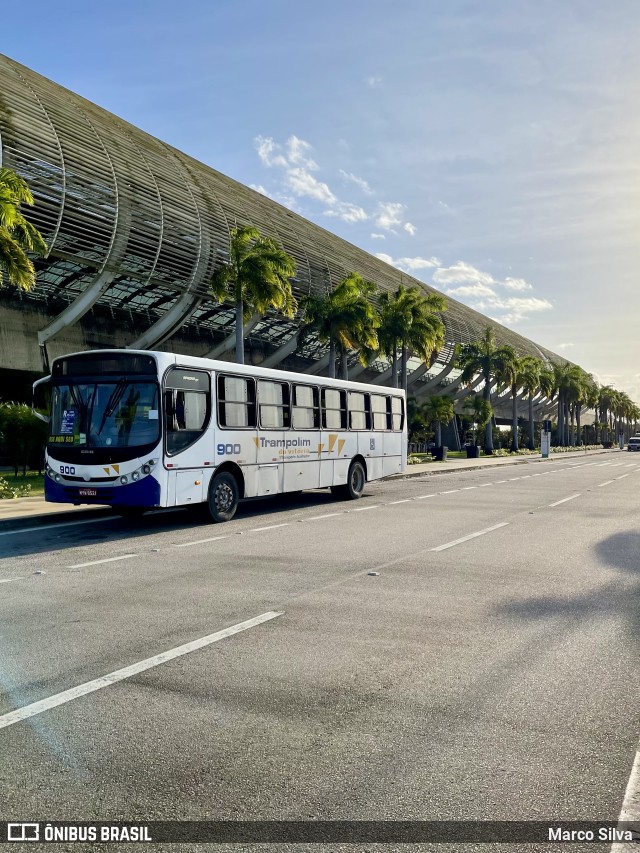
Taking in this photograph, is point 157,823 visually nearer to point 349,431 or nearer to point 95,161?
Answer: point 349,431

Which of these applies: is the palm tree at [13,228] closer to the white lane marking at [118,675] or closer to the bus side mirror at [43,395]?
the bus side mirror at [43,395]

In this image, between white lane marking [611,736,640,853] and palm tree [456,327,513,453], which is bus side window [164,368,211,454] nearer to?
white lane marking [611,736,640,853]

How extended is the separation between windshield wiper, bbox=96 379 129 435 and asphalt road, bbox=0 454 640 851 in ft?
9.76

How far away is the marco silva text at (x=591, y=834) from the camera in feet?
9.84

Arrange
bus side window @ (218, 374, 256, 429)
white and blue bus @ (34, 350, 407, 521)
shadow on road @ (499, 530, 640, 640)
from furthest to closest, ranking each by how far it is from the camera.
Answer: bus side window @ (218, 374, 256, 429)
white and blue bus @ (34, 350, 407, 521)
shadow on road @ (499, 530, 640, 640)

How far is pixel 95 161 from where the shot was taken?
1430 inches

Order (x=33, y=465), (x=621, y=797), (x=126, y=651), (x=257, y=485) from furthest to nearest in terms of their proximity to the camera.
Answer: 1. (x=33, y=465)
2. (x=257, y=485)
3. (x=126, y=651)
4. (x=621, y=797)

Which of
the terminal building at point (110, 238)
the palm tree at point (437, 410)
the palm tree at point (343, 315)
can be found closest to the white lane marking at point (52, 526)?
the terminal building at point (110, 238)

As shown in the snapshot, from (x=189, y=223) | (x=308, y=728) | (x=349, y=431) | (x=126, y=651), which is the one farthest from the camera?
(x=189, y=223)

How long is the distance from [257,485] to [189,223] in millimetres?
29268

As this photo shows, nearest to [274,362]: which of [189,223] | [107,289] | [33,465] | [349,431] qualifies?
[189,223]

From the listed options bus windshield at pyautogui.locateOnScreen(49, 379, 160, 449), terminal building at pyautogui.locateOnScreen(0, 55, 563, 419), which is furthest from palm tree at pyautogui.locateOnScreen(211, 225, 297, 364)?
bus windshield at pyautogui.locateOnScreen(49, 379, 160, 449)

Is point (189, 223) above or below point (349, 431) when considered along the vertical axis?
above

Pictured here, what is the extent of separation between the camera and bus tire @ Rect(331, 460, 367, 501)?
19.3 metres
